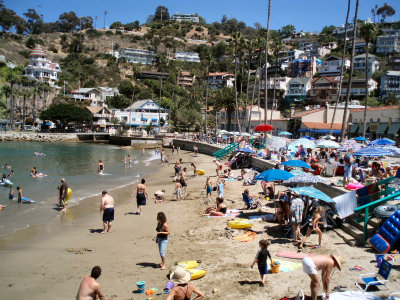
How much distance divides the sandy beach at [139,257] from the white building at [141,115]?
234ft

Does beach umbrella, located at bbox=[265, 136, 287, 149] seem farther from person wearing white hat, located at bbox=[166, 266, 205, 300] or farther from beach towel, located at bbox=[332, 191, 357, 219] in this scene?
person wearing white hat, located at bbox=[166, 266, 205, 300]

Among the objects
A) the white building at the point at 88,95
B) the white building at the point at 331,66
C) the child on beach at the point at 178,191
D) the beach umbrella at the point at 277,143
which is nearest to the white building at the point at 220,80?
the white building at the point at 331,66

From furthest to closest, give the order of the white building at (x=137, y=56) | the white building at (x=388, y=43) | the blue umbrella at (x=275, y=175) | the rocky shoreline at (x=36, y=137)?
the white building at (x=137, y=56)
the white building at (x=388, y=43)
the rocky shoreline at (x=36, y=137)
the blue umbrella at (x=275, y=175)

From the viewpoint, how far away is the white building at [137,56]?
144000 millimetres

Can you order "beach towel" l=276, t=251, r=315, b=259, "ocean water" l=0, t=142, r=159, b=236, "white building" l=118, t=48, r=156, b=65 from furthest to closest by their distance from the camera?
1. "white building" l=118, t=48, r=156, b=65
2. "ocean water" l=0, t=142, r=159, b=236
3. "beach towel" l=276, t=251, r=315, b=259

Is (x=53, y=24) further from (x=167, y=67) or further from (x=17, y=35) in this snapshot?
(x=167, y=67)

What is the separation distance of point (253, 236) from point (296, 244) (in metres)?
1.44

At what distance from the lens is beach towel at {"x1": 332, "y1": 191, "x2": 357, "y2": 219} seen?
1020 cm

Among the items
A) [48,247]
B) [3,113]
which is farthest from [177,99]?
[48,247]

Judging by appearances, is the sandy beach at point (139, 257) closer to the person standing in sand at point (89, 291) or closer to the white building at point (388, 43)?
the person standing in sand at point (89, 291)

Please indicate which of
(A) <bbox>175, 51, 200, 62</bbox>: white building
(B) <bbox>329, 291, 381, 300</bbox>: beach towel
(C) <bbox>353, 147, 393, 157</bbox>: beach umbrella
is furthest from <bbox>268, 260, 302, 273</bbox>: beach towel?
(A) <bbox>175, 51, 200, 62</bbox>: white building

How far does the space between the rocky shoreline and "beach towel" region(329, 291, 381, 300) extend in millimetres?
73717

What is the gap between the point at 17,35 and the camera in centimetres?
14588

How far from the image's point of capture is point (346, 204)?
33.6ft
